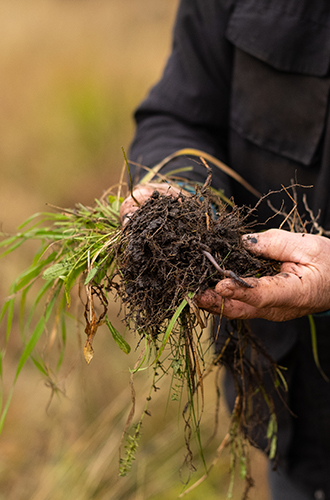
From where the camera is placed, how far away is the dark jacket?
3.65 feet

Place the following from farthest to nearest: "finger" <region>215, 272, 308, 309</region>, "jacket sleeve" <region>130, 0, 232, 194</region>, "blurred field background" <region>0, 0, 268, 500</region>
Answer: "blurred field background" <region>0, 0, 268, 500</region> < "jacket sleeve" <region>130, 0, 232, 194</region> < "finger" <region>215, 272, 308, 309</region>

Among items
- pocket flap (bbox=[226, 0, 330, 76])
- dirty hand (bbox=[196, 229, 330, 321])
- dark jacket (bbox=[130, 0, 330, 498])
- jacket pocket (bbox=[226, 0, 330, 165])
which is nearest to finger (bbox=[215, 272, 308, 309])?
dirty hand (bbox=[196, 229, 330, 321])

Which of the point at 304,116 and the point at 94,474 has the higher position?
the point at 304,116

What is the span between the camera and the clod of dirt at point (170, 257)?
2.35ft

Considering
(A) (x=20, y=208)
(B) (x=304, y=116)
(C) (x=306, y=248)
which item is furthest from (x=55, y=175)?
(C) (x=306, y=248)

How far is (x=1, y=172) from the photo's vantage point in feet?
12.1

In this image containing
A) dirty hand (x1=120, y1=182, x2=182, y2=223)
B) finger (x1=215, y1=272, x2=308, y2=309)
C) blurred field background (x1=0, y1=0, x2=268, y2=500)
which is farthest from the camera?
blurred field background (x1=0, y1=0, x2=268, y2=500)

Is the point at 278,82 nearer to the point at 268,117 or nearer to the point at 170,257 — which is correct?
the point at 268,117

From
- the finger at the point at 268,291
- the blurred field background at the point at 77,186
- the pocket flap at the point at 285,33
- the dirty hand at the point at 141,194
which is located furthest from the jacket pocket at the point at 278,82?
the blurred field background at the point at 77,186

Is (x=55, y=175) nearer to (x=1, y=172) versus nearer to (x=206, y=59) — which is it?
(x=1, y=172)

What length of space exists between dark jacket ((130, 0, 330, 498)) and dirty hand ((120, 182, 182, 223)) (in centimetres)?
16

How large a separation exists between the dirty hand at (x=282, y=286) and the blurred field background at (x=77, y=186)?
212mm

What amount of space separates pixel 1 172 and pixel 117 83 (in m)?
1.49

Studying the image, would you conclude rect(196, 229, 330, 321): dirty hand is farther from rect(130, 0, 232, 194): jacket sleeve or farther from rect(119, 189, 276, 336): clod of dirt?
rect(130, 0, 232, 194): jacket sleeve
